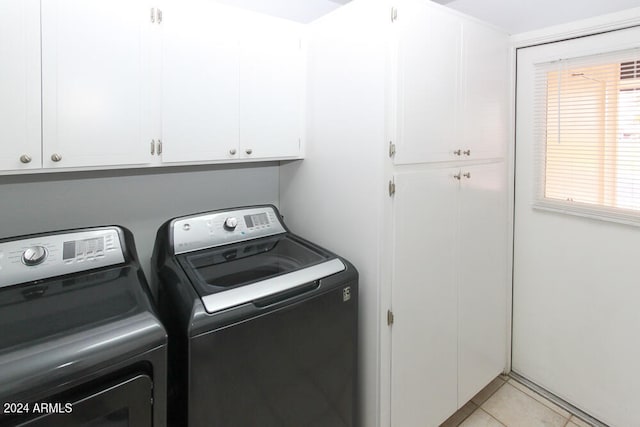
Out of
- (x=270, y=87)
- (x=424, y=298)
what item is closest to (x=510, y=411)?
(x=424, y=298)

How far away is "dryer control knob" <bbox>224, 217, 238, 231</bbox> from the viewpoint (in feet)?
5.73

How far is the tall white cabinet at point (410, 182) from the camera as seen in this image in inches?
59.8

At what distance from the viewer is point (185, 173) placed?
1860mm

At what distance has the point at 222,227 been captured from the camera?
68.4 inches

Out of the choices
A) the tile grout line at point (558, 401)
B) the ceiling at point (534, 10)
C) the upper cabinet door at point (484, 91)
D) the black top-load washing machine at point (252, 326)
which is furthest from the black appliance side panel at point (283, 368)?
the ceiling at point (534, 10)

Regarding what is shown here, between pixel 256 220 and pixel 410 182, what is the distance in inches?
30.7

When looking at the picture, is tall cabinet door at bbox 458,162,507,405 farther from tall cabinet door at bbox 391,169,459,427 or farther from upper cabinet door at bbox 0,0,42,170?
upper cabinet door at bbox 0,0,42,170

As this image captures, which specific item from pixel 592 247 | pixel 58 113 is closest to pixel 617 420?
pixel 592 247

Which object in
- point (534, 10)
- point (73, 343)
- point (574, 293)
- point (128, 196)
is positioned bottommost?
point (574, 293)

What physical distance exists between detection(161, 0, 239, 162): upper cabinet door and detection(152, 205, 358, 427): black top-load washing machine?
0.34 m

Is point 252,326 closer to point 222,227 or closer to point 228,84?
point 222,227

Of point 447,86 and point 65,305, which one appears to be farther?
point 447,86

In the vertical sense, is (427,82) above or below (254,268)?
above

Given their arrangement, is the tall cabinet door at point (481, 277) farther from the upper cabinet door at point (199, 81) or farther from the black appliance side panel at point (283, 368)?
the upper cabinet door at point (199, 81)
